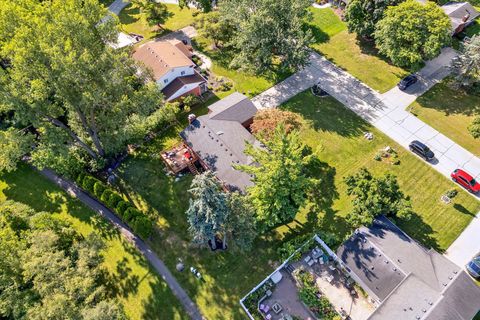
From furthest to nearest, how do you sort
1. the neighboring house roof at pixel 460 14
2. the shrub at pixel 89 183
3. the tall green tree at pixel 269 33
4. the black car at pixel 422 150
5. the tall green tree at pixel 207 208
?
1. the neighboring house roof at pixel 460 14
2. the tall green tree at pixel 269 33
3. the black car at pixel 422 150
4. the shrub at pixel 89 183
5. the tall green tree at pixel 207 208

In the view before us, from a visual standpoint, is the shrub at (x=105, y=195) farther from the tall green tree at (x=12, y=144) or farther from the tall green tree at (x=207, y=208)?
the tall green tree at (x=207, y=208)

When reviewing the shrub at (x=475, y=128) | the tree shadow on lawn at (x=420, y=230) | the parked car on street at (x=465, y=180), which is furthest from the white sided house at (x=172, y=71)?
the shrub at (x=475, y=128)

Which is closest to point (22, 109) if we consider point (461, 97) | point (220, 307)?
point (220, 307)

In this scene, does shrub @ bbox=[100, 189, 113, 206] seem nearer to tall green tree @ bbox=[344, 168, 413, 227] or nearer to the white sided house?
the white sided house

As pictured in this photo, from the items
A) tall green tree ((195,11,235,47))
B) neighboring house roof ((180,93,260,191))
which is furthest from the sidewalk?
tall green tree ((195,11,235,47))

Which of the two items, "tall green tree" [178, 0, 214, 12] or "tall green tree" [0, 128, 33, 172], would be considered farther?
"tall green tree" [178, 0, 214, 12]

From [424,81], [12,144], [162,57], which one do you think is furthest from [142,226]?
[424,81]

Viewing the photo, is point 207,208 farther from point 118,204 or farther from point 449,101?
point 449,101

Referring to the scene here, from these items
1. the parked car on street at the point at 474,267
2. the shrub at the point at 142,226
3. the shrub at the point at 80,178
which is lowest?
the parked car on street at the point at 474,267
